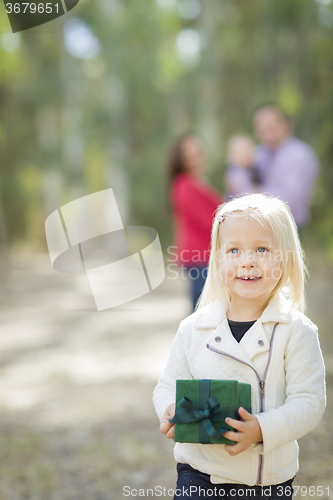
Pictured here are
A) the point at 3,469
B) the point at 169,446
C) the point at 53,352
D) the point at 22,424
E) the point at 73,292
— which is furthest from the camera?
the point at 73,292

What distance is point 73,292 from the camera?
977 cm

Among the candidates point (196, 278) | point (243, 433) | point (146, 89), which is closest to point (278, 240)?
point (243, 433)

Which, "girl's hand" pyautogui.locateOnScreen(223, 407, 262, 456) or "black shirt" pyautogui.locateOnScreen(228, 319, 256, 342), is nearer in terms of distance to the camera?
"girl's hand" pyautogui.locateOnScreen(223, 407, 262, 456)

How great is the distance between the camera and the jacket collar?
156 centimetres

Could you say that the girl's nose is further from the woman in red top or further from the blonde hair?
the woman in red top

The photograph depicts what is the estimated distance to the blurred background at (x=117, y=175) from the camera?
324cm

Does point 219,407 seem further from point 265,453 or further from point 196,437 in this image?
point 265,453

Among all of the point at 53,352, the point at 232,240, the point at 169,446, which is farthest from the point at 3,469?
the point at 53,352

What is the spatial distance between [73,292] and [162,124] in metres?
12.2

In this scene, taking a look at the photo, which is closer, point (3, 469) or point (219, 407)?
point (219, 407)

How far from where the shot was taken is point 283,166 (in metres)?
4.20

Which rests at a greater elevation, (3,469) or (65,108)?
(65,108)

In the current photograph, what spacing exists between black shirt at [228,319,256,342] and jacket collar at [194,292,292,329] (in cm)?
4

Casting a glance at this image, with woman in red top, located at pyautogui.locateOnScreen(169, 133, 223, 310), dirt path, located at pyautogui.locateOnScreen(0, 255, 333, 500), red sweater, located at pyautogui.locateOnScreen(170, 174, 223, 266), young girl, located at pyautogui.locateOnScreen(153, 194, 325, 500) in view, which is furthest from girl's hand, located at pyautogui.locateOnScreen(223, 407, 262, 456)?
red sweater, located at pyautogui.locateOnScreen(170, 174, 223, 266)
